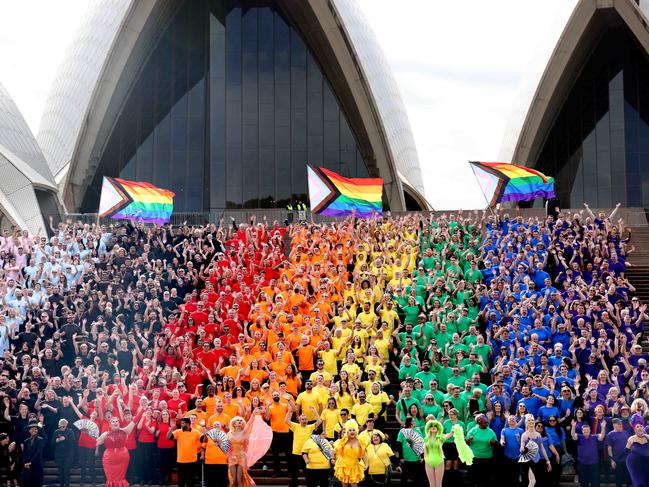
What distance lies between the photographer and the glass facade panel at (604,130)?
36.6m

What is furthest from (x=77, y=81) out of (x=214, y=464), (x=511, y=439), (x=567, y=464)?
(x=567, y=464)

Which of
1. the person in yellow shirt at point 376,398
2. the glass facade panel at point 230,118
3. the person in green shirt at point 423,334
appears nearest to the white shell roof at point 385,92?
the glass facade panel at point 230,118

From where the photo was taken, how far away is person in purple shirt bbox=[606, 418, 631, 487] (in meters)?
15.1

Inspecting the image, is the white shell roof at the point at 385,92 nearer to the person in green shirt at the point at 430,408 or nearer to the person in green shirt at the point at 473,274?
the person in green shirt at the point at 473,274

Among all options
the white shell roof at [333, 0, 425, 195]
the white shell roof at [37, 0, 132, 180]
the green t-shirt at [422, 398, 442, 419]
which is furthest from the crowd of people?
the white shell roof at [333, 0, 425, 195]

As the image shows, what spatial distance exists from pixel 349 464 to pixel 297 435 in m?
1.11

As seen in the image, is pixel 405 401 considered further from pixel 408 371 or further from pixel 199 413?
pixel 199 413

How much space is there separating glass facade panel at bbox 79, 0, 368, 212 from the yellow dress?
2215 centimetres

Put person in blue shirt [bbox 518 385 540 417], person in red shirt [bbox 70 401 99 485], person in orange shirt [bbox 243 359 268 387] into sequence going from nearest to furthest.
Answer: person in blue shirt [bbox 518 385 540 417] < person in red shirt [bbox 70 401 99 485] < person in orange shirt [bbox 243 359 268 387]

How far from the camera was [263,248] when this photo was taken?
22672 millimetres

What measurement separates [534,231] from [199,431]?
9.89 meters

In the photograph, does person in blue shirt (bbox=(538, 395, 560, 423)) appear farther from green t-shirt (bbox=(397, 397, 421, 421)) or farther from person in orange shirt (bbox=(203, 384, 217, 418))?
person in orange shirt (bbox=(203, 384, 217, 418))

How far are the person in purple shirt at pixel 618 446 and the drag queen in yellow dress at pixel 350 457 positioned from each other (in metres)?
3.62

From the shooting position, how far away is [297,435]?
607 inches
